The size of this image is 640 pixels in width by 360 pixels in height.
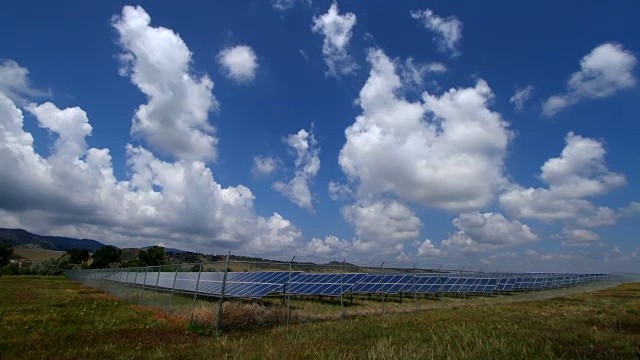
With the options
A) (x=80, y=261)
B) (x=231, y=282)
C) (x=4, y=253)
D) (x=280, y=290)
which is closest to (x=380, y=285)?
(x=280, y=290)

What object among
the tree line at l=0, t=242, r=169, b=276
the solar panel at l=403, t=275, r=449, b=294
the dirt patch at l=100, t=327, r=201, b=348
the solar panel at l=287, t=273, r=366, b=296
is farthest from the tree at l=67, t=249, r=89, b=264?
the dirt patch at l=100, t=327, r=201, b=348

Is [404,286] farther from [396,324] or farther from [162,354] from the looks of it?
[162,354]

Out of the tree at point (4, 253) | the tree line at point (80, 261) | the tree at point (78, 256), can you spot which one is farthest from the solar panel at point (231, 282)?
the tree at point (78, 256)

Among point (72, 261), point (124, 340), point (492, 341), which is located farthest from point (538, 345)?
point (72, 261)

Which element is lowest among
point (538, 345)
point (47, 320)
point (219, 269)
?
point (47, 320)

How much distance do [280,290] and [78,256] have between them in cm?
13612

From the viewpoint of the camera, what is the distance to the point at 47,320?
52.5ft

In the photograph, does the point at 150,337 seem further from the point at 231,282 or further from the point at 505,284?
the point at 505,284

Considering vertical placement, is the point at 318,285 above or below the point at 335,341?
above

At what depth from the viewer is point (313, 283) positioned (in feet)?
85.6

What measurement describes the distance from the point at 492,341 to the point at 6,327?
55.7ft

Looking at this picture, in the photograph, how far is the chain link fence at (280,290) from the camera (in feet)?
46.1

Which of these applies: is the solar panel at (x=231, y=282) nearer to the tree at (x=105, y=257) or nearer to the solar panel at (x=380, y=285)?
the solar panel at (x=380, y=285)

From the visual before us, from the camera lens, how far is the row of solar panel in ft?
62.7
